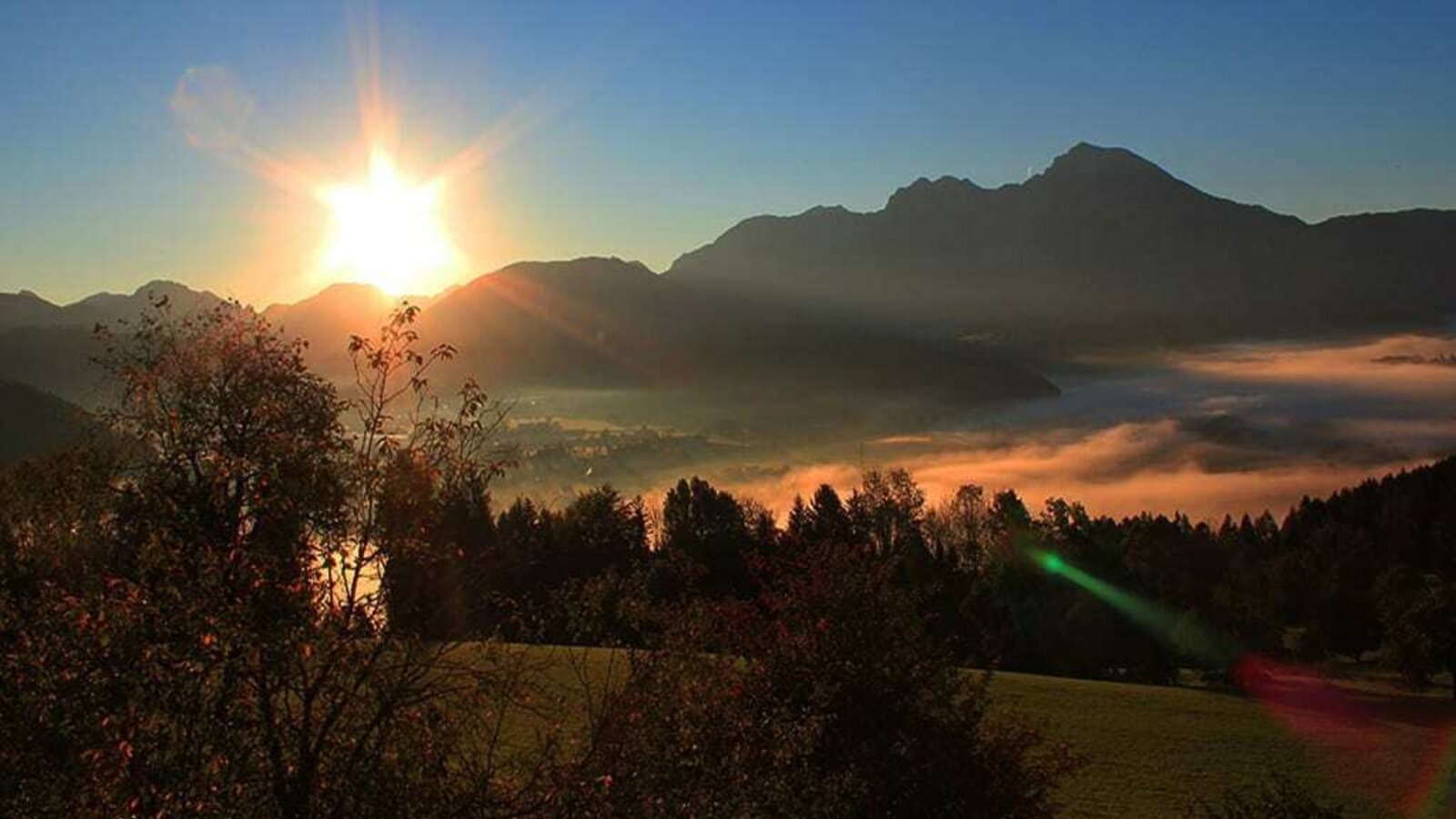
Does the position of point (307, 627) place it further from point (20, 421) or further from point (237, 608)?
point (20, 421)

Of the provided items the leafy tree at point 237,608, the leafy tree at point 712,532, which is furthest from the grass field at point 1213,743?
the leafy tree at point 712,532

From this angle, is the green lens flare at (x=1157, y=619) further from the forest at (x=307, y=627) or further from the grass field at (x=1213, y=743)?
the forest at (x=307, y=627)

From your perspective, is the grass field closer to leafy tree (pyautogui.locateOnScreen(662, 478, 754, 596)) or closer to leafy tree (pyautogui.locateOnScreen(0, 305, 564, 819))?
leafy tree (pyautogui.locateOnScreen(0, 305, 564, 819))

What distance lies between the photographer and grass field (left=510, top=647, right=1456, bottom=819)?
33500 millimetres

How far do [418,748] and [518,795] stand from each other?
1.02m

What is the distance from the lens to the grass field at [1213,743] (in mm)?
33500

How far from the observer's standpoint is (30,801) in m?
6.91

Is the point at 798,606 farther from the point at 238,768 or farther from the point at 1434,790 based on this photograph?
the point at 1434,790

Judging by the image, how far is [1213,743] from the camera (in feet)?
138

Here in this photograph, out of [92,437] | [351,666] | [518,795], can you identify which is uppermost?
[92,437]

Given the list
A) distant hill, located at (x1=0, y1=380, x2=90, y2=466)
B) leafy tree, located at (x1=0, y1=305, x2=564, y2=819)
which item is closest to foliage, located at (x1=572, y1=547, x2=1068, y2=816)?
leafy tree, located at (x1=0, y1=305, x2=564, y2=819)

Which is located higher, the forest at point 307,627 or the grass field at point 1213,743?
the forest at point 307,627

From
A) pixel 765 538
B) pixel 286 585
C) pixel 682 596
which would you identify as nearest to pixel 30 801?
pixel 286 585

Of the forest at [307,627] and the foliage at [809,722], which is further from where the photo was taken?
the foliage at [809,722]
